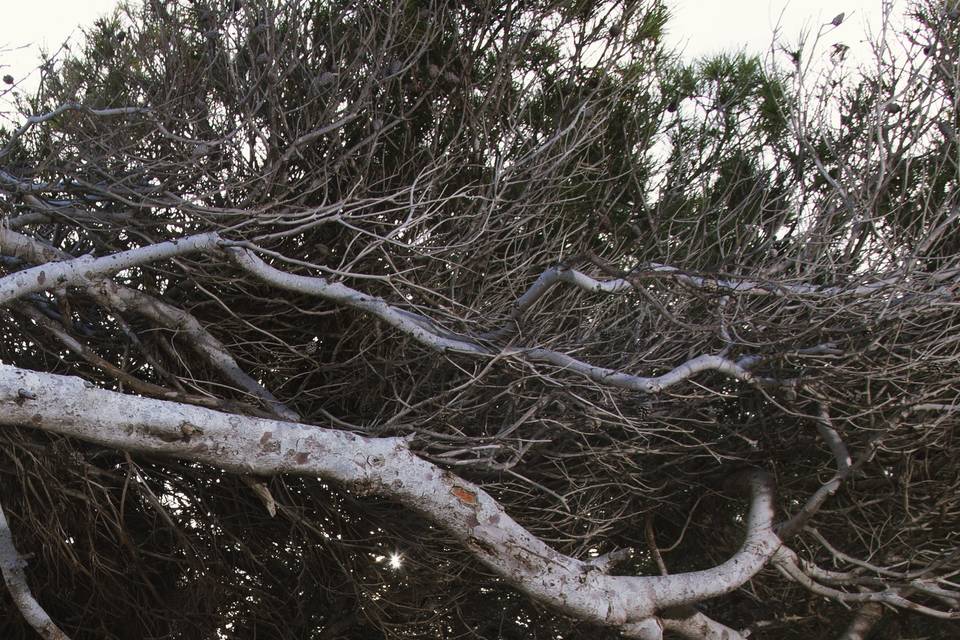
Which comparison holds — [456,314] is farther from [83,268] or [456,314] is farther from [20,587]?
[20,587]

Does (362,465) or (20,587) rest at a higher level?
(362,465)

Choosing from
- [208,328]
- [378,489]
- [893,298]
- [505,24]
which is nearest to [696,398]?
[893,298]

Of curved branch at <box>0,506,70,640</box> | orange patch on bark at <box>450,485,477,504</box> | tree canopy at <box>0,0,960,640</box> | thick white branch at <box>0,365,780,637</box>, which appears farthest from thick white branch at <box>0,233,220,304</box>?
orange patch on bark at <box>450,485,477,504</box>

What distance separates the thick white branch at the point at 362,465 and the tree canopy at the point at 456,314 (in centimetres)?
3

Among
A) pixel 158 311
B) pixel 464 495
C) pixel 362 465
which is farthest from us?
pixel 158 311

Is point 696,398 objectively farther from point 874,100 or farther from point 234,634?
point 234,634

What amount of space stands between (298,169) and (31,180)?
1544mm

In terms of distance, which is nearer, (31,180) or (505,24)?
(31,180)

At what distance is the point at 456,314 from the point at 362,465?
4.50 ft

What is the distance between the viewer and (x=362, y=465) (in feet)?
16.9

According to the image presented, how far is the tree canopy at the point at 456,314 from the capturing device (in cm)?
580

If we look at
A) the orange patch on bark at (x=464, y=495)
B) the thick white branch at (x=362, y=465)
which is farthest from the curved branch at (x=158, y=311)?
the orange patch on bark at (x=464, y=495)

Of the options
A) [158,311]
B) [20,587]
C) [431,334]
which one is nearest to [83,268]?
[158,311]

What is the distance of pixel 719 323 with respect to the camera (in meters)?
6.07
